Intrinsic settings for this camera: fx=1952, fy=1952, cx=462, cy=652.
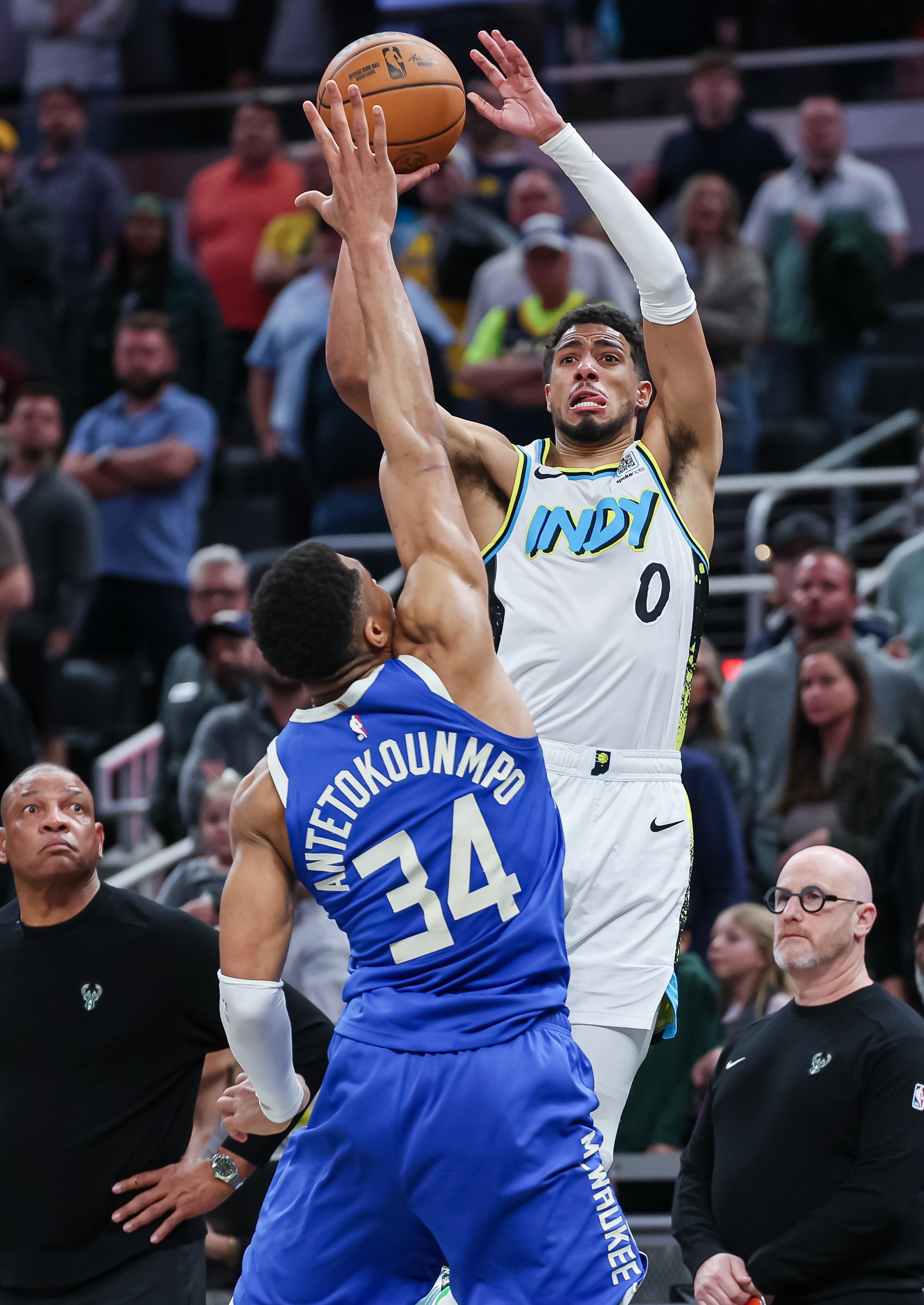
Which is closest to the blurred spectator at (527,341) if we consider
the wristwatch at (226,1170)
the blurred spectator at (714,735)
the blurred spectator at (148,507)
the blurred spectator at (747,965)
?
the blurred spectator at (148,507)

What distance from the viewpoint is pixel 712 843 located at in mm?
7727

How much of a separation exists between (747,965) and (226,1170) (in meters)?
2.74

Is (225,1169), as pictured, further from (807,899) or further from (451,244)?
(451,244)

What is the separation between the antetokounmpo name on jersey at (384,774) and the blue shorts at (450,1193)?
428mm

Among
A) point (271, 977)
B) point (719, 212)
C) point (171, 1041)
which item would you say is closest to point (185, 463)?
point (719, 212)

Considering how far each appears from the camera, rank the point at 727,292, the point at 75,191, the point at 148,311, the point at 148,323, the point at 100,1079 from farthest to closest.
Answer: the point at 75,191
the point at 148,311
the point at 727,292
the point at 148,323
the point at 100,1079

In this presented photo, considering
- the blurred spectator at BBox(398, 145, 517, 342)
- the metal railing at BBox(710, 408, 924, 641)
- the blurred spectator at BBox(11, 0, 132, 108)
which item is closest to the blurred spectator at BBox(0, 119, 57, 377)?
the blurred spectator at BBox(11, 0, 132, 108)

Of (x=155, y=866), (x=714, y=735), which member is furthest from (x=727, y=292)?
(x=155, y=866)

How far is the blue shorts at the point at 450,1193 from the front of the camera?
3908mm

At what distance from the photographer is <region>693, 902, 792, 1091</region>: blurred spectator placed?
23.6 feet

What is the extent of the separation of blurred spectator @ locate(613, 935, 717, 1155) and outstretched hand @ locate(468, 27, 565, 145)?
344 centimetres

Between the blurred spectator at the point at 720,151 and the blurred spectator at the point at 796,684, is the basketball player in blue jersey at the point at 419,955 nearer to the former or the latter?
the blurred spectator at the point at 796,684

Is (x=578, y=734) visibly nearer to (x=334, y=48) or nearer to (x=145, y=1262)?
(x=145, y=1262)

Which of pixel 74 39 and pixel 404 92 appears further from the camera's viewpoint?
pixel 74 39
